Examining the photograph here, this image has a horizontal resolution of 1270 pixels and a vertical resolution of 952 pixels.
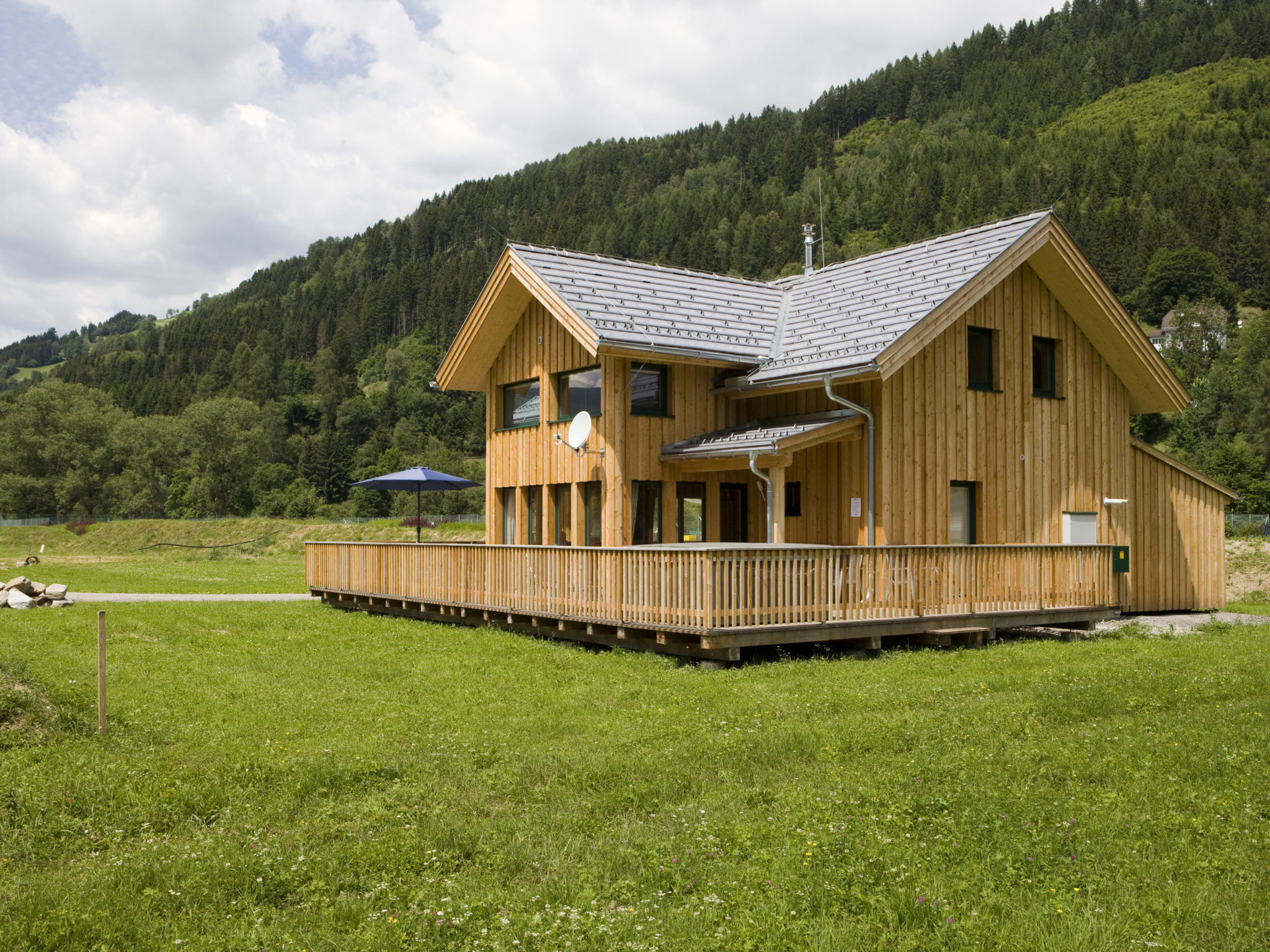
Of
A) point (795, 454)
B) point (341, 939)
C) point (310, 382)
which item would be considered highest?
point (310, 382)

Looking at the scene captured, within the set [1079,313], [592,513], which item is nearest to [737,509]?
[592,513]

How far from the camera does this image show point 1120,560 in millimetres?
20172

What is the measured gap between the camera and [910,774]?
7902 millimetres

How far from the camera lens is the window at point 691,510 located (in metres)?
20.0

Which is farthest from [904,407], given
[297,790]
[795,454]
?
[297,790]

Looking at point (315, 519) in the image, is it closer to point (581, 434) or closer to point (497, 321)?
point (497, 321)

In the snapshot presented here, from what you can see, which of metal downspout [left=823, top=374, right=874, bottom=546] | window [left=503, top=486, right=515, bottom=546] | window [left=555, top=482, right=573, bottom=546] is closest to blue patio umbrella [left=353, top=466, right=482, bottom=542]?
window [left=503, top=486, right=515, bottom=546]

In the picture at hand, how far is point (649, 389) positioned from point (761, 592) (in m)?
6.70

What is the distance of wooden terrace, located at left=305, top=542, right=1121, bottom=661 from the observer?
1383 cm

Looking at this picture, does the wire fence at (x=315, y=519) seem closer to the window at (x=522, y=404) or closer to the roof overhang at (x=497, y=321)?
the roof overhang at (x=497, y=321)

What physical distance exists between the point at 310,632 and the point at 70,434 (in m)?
89.5

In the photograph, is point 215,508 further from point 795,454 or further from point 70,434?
point 795,454

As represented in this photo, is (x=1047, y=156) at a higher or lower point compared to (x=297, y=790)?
higher

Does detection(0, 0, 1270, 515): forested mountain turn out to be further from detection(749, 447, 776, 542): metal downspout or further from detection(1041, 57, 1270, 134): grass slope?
detection(749, 447, 776, 542): metal downspout
